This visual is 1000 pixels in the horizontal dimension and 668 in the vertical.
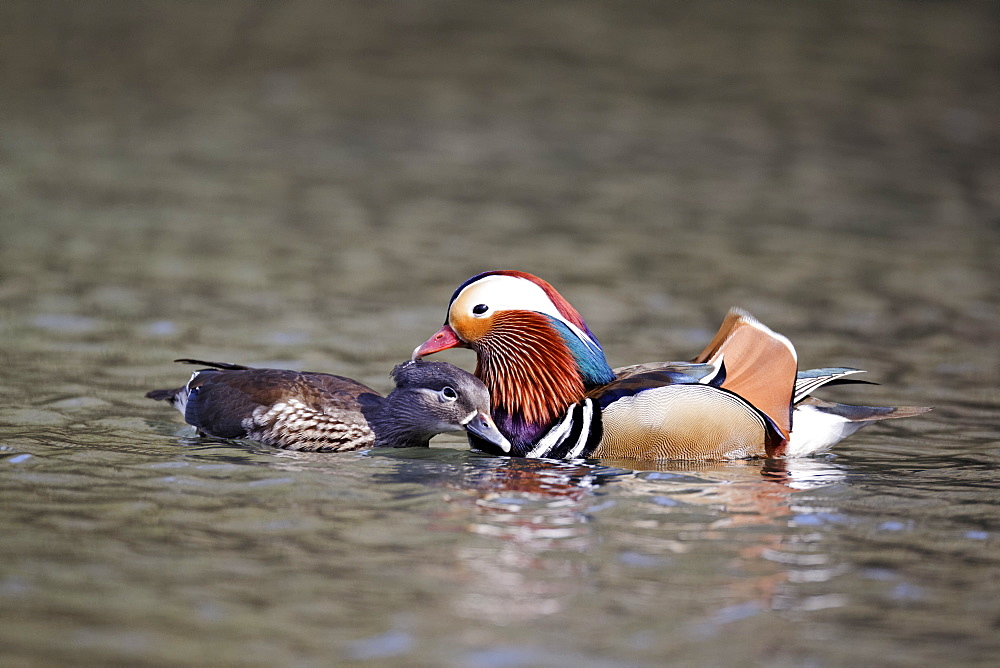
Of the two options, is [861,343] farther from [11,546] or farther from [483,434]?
[11,546]

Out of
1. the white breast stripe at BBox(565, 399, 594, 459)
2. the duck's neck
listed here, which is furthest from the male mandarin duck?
the white breast stripe at BBox(565, 399, 594, 459)

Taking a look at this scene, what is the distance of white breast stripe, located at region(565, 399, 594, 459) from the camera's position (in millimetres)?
6270

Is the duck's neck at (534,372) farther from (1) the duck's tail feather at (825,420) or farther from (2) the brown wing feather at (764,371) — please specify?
(1) the duck's tail feather at (825,420)

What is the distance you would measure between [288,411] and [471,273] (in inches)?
177

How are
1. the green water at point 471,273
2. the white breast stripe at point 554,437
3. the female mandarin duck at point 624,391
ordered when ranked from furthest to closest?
1. the white breast stripe at point 554,437
2. the female mandarin duck at point 624,391
3. the green water at point 471,273

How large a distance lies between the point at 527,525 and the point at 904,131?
13.1 meters

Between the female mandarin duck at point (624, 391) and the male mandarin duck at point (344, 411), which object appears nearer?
the female mandarin duck at point (624, 391)

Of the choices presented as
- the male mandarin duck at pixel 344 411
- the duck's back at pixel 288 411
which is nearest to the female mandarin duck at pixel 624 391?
the male mandarin duck at pixel 344 411

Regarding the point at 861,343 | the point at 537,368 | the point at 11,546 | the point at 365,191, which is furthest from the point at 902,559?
the point at 365,191

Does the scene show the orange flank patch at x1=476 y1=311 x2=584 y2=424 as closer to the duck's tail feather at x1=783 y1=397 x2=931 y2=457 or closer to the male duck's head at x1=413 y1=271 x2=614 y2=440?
the male duck's head at x1=413 y1=271 x2=614 y2=440

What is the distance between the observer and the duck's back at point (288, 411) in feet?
21.3

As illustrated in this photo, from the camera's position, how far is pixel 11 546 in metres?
4.86

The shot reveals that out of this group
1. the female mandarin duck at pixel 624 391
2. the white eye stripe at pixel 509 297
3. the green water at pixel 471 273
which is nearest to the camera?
the green water at pixel 471 273

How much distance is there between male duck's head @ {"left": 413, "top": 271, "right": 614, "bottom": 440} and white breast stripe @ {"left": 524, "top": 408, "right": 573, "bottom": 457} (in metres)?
0.06
